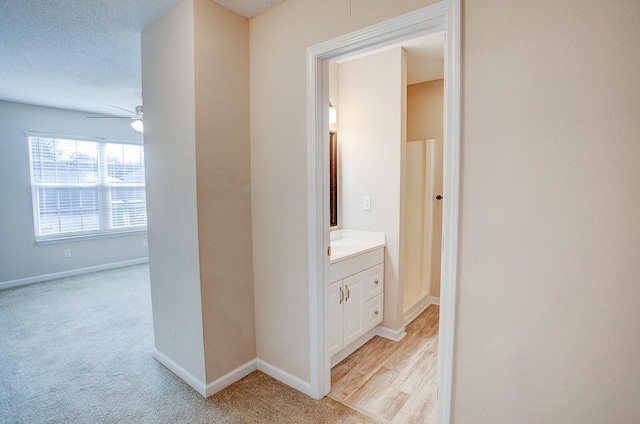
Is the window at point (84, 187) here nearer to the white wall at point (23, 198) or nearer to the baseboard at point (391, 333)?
the white wall at point (23, 198)

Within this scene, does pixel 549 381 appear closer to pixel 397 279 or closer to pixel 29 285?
pixel 397 279

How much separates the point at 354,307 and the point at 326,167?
123 centimetres

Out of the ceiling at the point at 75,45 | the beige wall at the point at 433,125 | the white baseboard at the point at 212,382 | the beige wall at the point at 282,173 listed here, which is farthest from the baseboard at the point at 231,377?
the ceiling at the point at 75,45

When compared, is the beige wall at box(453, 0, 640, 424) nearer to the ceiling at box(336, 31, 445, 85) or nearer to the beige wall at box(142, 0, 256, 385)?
the ceiling at box(336, 31, 445, 85)

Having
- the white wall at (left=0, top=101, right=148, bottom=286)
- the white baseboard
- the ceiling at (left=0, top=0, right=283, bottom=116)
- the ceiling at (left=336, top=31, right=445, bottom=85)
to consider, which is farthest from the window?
the ceiling at (left=336, top=31, right=445, bottom=85)

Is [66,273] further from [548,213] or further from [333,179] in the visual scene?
[548,213]

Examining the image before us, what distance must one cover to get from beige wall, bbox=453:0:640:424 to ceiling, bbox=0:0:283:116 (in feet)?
4.95

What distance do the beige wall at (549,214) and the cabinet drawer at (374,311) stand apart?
1.27 meters

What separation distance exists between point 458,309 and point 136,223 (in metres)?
5.80

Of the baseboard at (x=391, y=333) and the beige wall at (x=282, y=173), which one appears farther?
the baseboard at (x=391, y=333)

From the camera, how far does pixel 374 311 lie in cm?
280

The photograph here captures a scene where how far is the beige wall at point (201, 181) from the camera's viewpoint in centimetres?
198

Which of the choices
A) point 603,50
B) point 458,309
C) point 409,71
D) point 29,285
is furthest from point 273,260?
point 29,285

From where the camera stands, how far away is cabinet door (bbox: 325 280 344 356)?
234cm
